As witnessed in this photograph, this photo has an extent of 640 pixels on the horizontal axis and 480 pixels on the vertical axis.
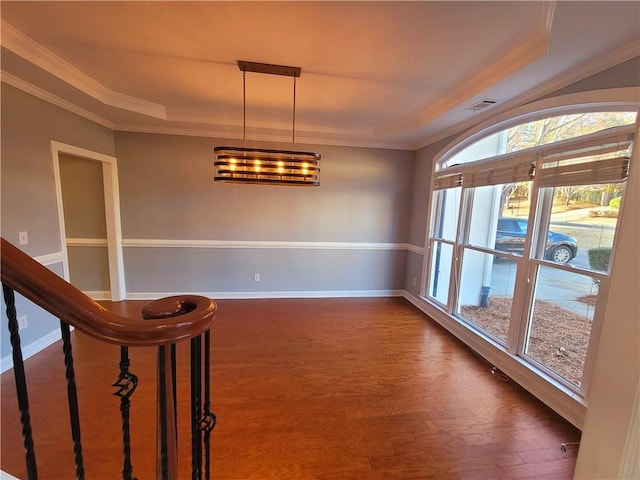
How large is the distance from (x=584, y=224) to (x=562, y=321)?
0.84m

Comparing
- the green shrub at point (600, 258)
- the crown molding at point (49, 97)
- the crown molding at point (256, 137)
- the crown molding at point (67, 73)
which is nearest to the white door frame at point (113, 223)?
the crown molding at point (49, 97)

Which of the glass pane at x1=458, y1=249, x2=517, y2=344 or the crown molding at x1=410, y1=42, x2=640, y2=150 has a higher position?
the crown molding at x1=410, y1=42, x2=640, y2=150

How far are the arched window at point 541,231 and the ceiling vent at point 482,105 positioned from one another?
0.28m

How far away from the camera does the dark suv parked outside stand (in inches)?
93.7

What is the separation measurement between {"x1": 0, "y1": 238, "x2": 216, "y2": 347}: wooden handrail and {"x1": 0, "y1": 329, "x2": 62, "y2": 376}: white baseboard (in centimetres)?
299

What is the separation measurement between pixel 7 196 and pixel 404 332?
4375mm

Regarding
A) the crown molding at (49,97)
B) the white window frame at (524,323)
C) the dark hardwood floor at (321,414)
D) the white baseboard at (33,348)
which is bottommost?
the dark hardwood floor at (321,414)

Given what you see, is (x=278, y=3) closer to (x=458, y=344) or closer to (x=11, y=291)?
(x=11, y=291)

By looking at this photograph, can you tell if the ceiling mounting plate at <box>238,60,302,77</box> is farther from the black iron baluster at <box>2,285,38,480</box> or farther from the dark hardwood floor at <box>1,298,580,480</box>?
the dark hardwood floor at <box>1,298,580,480</box>

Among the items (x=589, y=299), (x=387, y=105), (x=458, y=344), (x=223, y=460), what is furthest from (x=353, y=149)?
(x=223, y=460)

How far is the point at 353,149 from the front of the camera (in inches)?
186

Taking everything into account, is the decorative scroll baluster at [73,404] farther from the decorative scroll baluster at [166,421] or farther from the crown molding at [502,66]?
the crown molding at [502,66]

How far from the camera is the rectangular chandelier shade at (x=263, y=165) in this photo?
2.72 m

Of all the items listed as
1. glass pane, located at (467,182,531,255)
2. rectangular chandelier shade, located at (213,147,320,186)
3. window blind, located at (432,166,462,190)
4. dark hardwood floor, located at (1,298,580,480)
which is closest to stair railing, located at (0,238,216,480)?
dark hardwood floor, located at (1,298,580,480)
